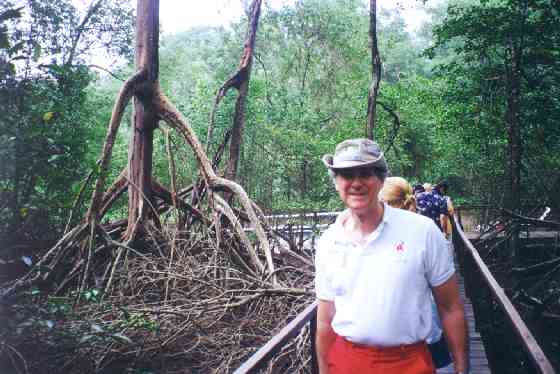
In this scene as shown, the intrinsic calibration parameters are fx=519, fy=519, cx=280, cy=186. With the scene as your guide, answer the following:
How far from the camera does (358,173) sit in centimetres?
179

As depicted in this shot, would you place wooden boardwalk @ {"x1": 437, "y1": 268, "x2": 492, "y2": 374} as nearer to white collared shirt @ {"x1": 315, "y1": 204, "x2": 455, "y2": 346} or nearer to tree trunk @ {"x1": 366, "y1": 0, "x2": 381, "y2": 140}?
white collared shirt @ {"x1": 315, "y1": 204, "x2": 455, "y2": 346}

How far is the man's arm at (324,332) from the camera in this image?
1.88m

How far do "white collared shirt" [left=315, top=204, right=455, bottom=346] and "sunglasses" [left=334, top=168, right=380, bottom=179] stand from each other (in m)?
0.16

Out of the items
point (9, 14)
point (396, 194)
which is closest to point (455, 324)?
point (396, 194)

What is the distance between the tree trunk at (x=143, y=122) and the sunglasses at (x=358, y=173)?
5240 mm

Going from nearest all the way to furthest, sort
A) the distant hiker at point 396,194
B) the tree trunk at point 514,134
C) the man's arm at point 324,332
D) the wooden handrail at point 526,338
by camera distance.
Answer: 1. the wooden handrail at point 526,338
2. the man's arm at point 324,332
3. the distant hiker at point 396,194
4. the tree trunk at point 514,134

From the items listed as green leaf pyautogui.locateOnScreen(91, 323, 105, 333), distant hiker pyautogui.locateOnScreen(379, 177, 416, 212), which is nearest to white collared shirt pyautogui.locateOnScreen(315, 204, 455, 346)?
distant hiker pyautogui.locateOnScreen(379, 177, 416, 212)

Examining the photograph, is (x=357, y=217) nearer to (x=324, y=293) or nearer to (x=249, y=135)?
(x=324, y=293)

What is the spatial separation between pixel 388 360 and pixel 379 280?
27 centimetres

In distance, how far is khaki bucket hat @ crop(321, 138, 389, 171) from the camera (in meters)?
1.78

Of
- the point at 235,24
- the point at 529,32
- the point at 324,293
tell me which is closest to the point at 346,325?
the point at 324,293

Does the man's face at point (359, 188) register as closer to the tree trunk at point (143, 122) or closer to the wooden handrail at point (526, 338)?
the wooden handrail at point (526, 338)

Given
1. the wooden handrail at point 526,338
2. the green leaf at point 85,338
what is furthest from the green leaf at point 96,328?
the wooden handrail at point 526,338

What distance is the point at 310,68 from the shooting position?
23.5 m
